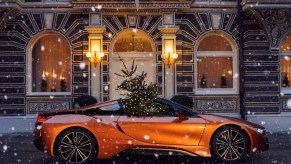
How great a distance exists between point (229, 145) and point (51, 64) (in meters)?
11.4

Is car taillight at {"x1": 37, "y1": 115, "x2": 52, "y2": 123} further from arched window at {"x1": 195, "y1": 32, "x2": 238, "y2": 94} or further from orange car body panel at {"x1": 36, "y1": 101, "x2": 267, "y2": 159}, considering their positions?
arched window at {"x1": 195, "y1": 32, "x2": 238, "y2": 94}

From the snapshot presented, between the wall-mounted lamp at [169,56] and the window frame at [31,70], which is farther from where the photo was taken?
the window frame at [31,70]

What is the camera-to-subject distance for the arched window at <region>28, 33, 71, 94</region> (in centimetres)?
2055

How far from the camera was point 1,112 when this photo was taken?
65.4 feet

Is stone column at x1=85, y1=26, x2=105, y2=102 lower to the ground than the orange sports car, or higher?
higher

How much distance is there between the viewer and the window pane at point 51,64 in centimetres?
2056

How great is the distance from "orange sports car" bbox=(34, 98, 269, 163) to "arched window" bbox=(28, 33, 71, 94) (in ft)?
31.7

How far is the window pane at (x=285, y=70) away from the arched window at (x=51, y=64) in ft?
27.4

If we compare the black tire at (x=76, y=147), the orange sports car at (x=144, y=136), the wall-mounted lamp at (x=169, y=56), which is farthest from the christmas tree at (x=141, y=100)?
the wall-mounted lamp at (x=169, y=56)

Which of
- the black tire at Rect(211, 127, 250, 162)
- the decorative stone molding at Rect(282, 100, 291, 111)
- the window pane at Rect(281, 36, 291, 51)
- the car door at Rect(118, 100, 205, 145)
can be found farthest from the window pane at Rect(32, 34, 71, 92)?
the black tire at Rect(211, 127, 250, 162)

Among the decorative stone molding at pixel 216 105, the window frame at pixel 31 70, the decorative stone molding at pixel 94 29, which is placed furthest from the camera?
the decorative stone molding at pixel 216 105

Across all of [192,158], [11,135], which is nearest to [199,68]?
[11,135]

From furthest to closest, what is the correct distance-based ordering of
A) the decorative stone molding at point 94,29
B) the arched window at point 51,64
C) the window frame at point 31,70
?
1. the arched window at point 51,64
2. the window frame at point 31,70
3. the decorative stone molding at point 94,29

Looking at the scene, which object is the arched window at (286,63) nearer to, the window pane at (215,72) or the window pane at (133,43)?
the window pane at (215,72)
